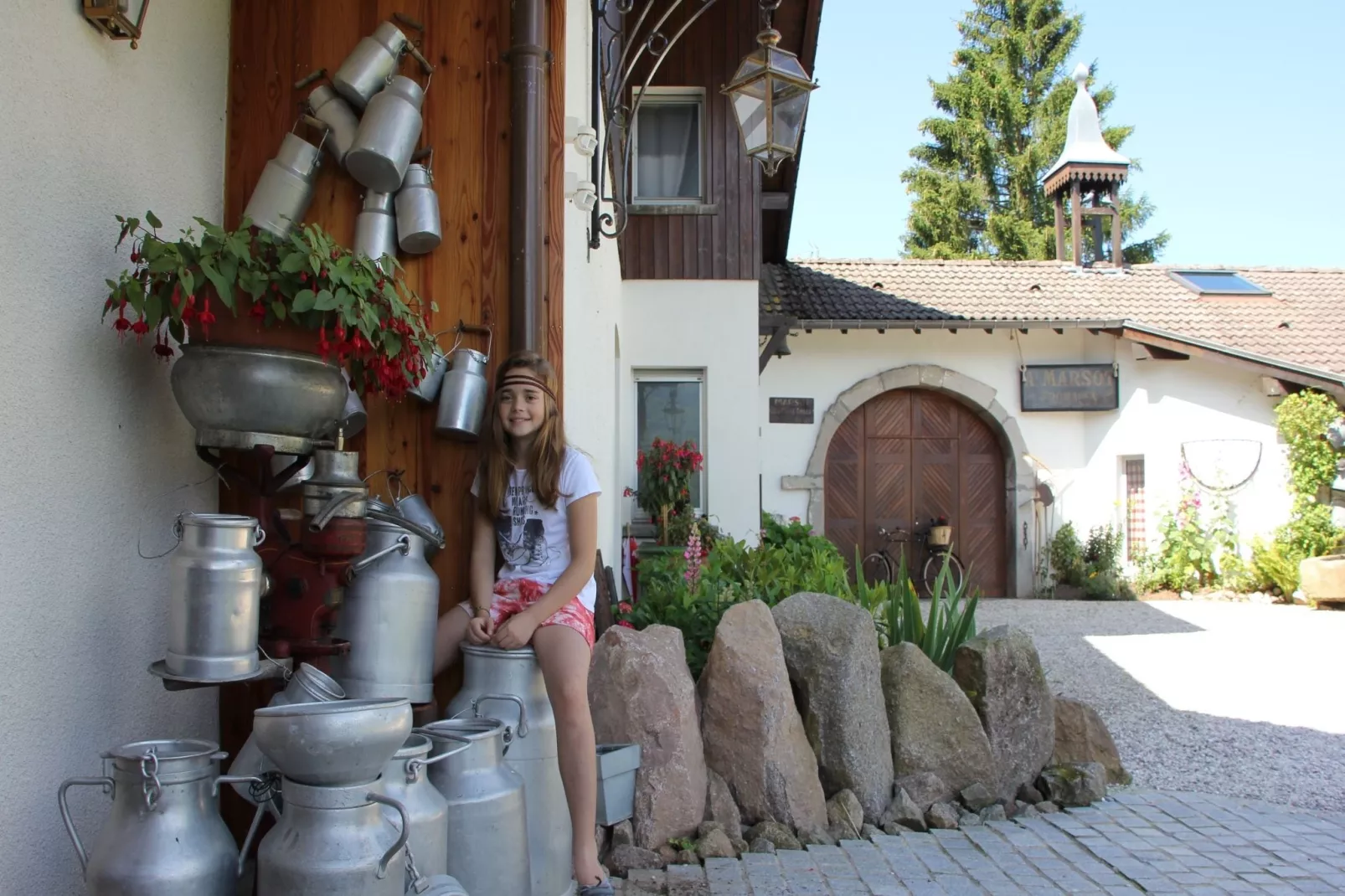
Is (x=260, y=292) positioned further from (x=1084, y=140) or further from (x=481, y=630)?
(x=1084, y=140)

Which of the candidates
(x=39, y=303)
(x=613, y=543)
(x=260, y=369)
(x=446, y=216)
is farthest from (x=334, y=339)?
(x=613, y=543)

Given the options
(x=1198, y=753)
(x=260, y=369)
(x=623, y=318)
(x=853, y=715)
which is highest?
(x=623, y=318)

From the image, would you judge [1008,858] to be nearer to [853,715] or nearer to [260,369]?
[853,715]

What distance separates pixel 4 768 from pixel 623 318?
737 centimetres

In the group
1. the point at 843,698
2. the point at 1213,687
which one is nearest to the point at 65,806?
the point at 843,698

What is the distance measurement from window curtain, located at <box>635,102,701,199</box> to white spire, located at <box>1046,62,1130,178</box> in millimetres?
8368

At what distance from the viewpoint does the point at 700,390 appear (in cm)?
938

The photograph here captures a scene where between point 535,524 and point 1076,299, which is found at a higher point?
point 1076,299

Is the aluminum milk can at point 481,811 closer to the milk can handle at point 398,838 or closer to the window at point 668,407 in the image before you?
the milk can handle at point 398,838

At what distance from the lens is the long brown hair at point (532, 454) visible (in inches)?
Answer: 117

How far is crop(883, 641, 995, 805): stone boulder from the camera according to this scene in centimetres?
411

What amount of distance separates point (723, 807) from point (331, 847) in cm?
195

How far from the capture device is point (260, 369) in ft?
8.02

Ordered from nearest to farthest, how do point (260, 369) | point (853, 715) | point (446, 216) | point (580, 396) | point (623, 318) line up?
1. point (260, 369)
2. point (446, 216)
3. point (853, 715)
4. point (580, 396)
5. point (623, 318)
